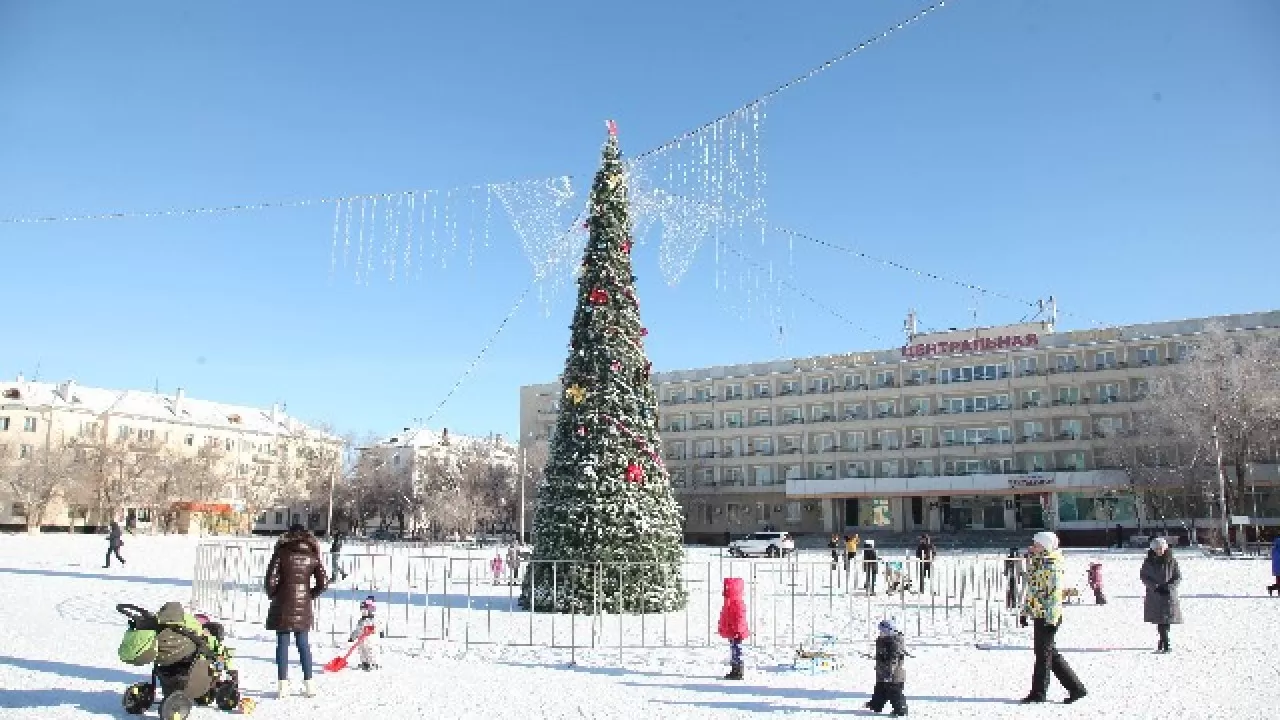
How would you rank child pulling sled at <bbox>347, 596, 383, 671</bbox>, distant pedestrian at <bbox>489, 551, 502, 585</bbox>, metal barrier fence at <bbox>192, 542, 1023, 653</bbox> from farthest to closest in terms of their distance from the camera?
distant pedestrian at <bbox>489, 551, 502, 585</bbox>, metal barrier fence at <bbox>192, 542, 1023, 653</bbox>, child pulling sled at <bbox>347, 596, 383, 671</bbox>

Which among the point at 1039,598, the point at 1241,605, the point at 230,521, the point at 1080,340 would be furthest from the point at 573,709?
the point at 230,521

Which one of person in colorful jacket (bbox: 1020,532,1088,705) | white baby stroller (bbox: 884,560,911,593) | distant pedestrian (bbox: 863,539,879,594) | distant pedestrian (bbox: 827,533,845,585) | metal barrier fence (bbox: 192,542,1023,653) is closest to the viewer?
person in colorful jacket (bbox: 1020,532,1088,705)

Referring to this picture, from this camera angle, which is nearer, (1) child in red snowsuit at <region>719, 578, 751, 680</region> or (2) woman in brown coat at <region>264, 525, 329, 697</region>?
(2) woman in brown coat at <region>264, 525, 329, 697</region>

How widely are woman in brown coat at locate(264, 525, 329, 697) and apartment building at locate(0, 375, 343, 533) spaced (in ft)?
221

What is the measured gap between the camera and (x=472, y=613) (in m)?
16.6

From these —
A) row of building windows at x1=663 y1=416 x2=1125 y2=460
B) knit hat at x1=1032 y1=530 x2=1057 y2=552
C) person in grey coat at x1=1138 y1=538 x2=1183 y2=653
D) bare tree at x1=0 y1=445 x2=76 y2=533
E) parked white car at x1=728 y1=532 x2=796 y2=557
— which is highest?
row of building windows at x1=663 y1=416 x2=1125 y2=460

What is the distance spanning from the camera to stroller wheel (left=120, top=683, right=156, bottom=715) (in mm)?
8023

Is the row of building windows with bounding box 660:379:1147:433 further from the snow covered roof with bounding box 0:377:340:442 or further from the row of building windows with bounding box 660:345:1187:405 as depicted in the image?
the snow covered roof with bounding box 0:377:340:442

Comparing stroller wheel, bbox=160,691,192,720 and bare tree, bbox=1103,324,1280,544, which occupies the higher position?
bare tree, bbox=1103,324,1280,544

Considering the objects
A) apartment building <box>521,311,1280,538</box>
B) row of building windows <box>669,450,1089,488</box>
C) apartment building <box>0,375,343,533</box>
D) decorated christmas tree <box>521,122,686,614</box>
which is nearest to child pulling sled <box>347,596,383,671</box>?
decorated christmas tree <box>521,122,686,614</box>

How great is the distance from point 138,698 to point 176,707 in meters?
0.60

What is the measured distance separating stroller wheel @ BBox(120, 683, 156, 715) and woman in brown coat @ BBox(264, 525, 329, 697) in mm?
1077

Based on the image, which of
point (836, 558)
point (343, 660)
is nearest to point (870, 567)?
point (836, 558)

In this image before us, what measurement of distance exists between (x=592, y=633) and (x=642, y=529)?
125 inches
